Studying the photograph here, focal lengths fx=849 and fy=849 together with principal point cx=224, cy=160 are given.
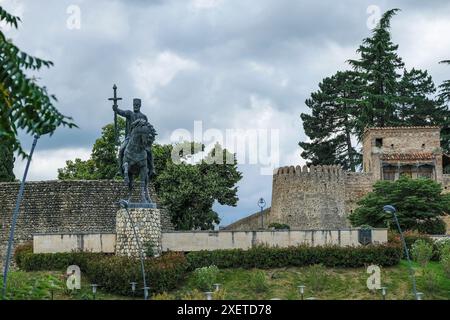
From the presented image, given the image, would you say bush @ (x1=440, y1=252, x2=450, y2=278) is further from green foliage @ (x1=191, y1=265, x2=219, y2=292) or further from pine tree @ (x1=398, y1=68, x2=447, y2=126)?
pine tree @ (x1=398, y1=68, x2=447, y2=126)

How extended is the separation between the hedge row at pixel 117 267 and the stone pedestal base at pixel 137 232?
0.54 m

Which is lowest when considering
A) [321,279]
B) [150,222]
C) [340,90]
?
[321,279]

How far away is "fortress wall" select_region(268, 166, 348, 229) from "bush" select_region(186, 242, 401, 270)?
18862 millimetres

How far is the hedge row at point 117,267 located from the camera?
31.5m

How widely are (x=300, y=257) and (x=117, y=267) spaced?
7.83 metres

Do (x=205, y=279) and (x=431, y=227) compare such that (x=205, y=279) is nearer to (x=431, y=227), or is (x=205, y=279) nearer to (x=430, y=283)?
(x=430, y=283)

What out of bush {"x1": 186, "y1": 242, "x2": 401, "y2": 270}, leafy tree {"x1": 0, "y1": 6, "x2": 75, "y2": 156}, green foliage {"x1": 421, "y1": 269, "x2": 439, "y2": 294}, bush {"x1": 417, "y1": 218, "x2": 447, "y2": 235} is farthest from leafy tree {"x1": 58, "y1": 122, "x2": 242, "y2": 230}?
leafy tree {"x1": 0, "y1": 6, "x2": 75, "y2": 156}

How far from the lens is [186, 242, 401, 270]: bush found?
34844 millimetres

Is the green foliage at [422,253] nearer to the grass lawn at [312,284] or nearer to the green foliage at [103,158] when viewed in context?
the grass lawn at [312,284]
